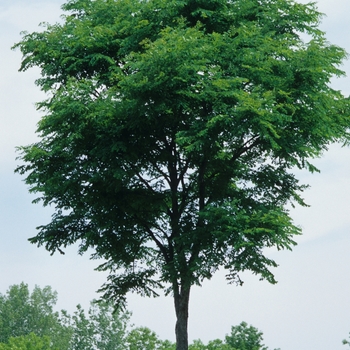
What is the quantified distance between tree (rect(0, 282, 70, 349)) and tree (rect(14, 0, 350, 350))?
3992 cm

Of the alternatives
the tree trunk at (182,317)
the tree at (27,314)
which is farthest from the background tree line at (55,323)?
the tree trunk at (182,317)

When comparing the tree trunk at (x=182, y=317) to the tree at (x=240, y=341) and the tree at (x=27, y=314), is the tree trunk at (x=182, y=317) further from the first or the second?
the tree at (x=27, y=314)

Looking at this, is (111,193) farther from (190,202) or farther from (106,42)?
(106,42)

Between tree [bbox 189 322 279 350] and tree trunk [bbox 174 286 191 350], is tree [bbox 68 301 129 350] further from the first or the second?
tree trunk [bbox 174 286 191 350]

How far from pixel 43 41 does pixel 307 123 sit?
34.5ft

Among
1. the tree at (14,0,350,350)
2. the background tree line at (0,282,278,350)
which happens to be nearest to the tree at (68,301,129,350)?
the background tree line at (0,282,278,350)

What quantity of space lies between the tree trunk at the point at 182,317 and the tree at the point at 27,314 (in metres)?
40.5

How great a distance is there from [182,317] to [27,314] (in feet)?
147

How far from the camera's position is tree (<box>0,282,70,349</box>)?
208ft

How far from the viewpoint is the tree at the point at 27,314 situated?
63.5 m

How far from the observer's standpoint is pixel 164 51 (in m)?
19.9

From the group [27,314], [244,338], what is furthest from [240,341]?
[27,314]

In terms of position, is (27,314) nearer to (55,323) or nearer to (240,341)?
(55,323)

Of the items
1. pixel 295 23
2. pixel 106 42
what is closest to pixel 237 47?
pixel 295 23
